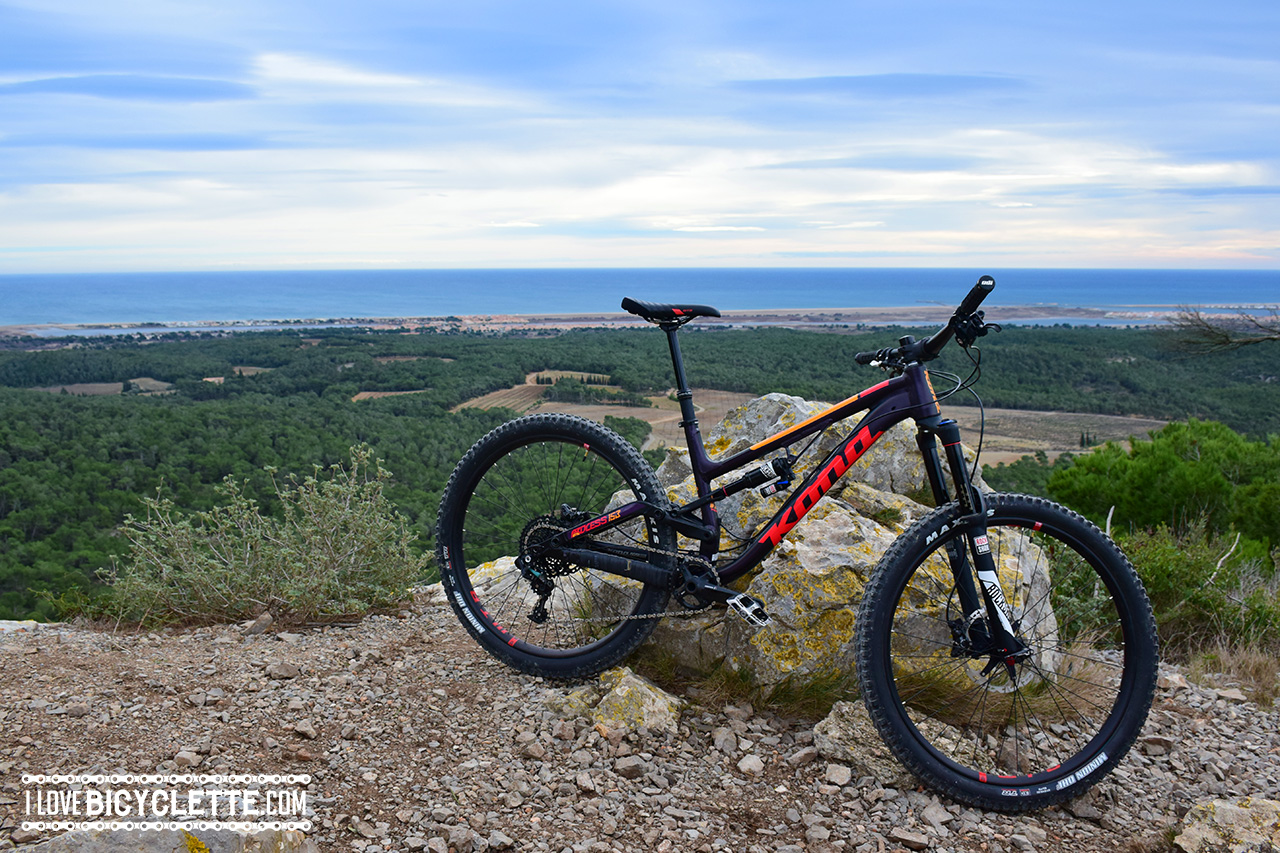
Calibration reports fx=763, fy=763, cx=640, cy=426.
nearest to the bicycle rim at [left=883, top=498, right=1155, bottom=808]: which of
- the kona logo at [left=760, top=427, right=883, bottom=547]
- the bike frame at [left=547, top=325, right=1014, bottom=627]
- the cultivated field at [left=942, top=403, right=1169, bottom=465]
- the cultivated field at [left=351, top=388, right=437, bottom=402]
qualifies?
the bike frame at [left=547, top=325, right=1014, bottom=627]

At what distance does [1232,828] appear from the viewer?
2738 mm

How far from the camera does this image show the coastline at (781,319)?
11.3 m

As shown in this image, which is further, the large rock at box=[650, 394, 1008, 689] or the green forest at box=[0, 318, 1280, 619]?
the green forest at box=[0, 318, 1280, 619]

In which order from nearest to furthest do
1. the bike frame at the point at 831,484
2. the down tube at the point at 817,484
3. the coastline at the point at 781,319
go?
1. the bike frame at the point at 831,484
2. the down tube at the point at 817,484
3. the coastline at the point at 781,319

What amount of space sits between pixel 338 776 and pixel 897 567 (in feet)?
7.67

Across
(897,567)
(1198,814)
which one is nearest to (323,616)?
(897,567)

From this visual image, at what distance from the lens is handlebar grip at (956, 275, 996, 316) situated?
9.41 feet

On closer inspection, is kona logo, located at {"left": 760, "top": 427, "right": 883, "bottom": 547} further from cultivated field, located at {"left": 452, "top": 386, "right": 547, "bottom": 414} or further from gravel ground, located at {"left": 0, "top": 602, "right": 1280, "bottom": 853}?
cultivated field, located at {"left": 452, "top": 386, "right": 547, "bottom": 414}

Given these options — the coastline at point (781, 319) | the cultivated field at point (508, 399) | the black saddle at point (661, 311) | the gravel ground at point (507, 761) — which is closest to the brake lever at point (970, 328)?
the coastline at point (781, 319)

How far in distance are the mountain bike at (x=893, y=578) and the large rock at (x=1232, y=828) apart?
0.32 meters

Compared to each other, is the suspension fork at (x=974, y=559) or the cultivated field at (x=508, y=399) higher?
the suspension fork at (x=974, y=559)

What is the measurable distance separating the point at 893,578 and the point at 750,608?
0.64 m

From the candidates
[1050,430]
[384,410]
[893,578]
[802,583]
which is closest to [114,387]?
Answer: [384,410]

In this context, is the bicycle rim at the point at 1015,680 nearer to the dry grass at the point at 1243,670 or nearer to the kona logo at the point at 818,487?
the kona logo at the point at 818,487
